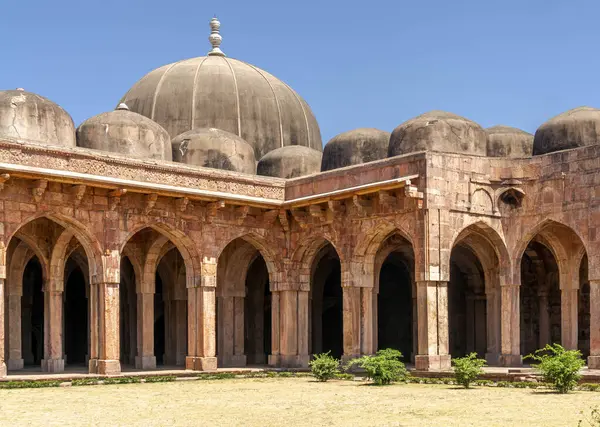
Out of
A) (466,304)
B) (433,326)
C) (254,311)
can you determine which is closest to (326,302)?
(254,311)

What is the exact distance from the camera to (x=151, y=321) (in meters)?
23.2

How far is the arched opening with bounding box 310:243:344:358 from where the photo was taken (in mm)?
26422

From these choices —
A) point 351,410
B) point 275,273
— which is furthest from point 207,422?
point 275,273

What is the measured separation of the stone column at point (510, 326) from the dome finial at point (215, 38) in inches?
535

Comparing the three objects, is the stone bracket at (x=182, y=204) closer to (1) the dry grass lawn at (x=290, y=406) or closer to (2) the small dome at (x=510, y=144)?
(1) the dry grass lawn at (x=290, y=406)

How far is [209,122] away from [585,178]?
11.5 m

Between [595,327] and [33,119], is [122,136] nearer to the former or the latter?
[33,119]

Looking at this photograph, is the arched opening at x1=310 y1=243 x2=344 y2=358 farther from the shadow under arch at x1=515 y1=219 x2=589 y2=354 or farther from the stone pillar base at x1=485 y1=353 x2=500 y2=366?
the shadow under arch at x1=515 y1=219 x2=589 y2=354

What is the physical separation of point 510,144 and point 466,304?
14.6 ft

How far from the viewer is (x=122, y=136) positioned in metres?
22.8

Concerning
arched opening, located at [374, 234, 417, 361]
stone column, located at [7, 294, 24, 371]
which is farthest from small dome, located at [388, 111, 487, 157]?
stone column, located at [7, 294, 24, 371]

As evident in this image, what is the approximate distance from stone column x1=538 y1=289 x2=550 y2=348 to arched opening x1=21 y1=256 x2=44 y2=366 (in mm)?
12308

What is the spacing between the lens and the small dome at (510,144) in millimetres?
23497

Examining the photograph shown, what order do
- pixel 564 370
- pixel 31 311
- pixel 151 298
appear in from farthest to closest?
pixel 31 311 < pixel 151 298 < pixel 564 370
